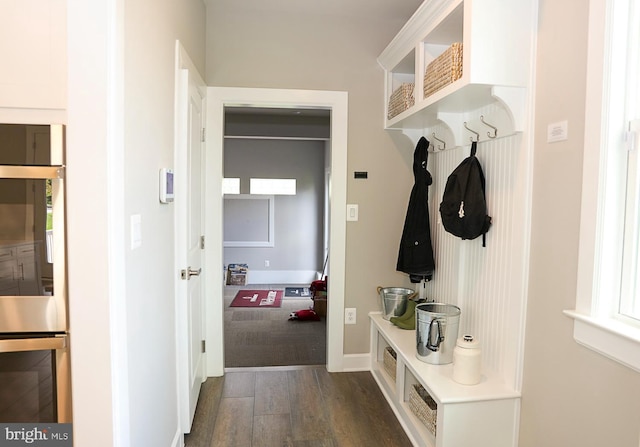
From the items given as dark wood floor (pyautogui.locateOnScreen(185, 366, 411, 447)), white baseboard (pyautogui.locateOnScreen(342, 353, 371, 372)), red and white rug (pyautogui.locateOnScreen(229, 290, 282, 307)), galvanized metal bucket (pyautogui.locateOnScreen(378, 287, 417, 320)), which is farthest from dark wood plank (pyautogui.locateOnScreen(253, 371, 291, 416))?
red and white rug (pyautogui.locateOnScreen(229, 290, 282, 307))

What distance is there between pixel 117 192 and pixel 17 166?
0.32 meters

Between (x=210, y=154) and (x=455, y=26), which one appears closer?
(x=455, y=26)

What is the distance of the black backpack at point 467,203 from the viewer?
80.3 inches

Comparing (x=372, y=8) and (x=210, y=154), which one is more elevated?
(x=372, y=8)

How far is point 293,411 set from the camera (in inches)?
98.8

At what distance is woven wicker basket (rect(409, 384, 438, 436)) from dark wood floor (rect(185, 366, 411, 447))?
183mm

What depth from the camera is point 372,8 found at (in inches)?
110

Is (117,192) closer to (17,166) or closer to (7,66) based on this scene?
(17,166)

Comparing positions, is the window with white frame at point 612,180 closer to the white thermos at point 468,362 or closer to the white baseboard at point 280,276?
the white thermos at point 468,362

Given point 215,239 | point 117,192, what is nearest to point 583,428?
point 117,192

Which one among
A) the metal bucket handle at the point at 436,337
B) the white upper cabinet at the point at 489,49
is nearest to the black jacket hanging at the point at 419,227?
the metal bucket handle at the point at 436,337

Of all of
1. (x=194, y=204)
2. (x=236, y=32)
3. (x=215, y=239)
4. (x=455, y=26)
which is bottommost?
(x=215, y=239)

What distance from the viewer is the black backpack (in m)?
2.04

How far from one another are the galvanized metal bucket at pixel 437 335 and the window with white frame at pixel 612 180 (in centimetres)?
76
